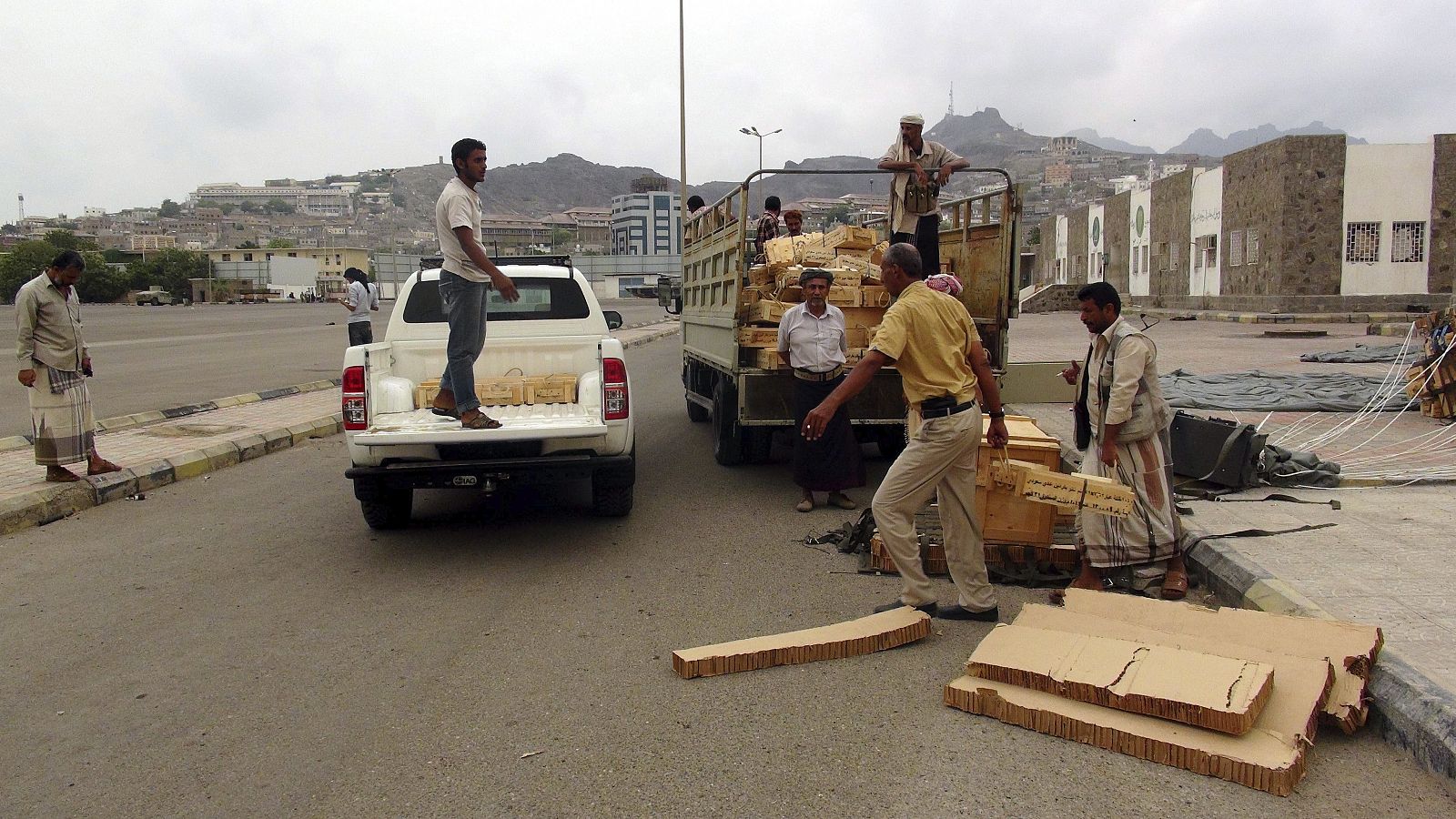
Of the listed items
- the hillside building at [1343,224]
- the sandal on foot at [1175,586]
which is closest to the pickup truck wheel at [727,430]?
the sandal on foot at [1175,586]

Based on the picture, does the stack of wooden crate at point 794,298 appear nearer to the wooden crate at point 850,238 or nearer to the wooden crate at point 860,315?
the wooden crate at point 860,315

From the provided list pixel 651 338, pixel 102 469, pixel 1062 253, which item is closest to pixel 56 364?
pixel 102 469

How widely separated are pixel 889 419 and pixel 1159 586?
9.95 feet

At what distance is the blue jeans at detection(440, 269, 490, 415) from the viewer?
6.46 meters

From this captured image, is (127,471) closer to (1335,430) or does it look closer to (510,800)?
(510,800)

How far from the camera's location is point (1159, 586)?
5.61m

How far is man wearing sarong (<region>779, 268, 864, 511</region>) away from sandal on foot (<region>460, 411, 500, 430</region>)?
2.39 meters

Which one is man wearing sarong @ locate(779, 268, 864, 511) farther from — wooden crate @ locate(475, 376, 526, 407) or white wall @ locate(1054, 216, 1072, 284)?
white wall @ locate(1054, 216, 1072, 284)

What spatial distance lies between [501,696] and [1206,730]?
265 centimetres

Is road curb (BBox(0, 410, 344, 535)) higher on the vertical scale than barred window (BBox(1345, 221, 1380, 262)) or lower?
lower

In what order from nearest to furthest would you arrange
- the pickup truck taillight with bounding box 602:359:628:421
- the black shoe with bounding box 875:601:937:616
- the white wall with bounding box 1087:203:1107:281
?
1. the black shoe with bounding box 875:601:937:616
2. the pickup truck taillight with bounding box 602:359:628:421
3. the white wall with bounding box 1087:203:1107:281

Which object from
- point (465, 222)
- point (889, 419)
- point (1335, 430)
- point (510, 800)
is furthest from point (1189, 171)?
point (510, 800)

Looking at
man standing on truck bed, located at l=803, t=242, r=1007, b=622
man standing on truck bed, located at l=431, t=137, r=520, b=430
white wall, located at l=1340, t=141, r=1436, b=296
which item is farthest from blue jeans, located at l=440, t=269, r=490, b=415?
white wall, located at l=1340, t=141, r=1436, b=296

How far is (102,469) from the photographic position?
8.46 meters
